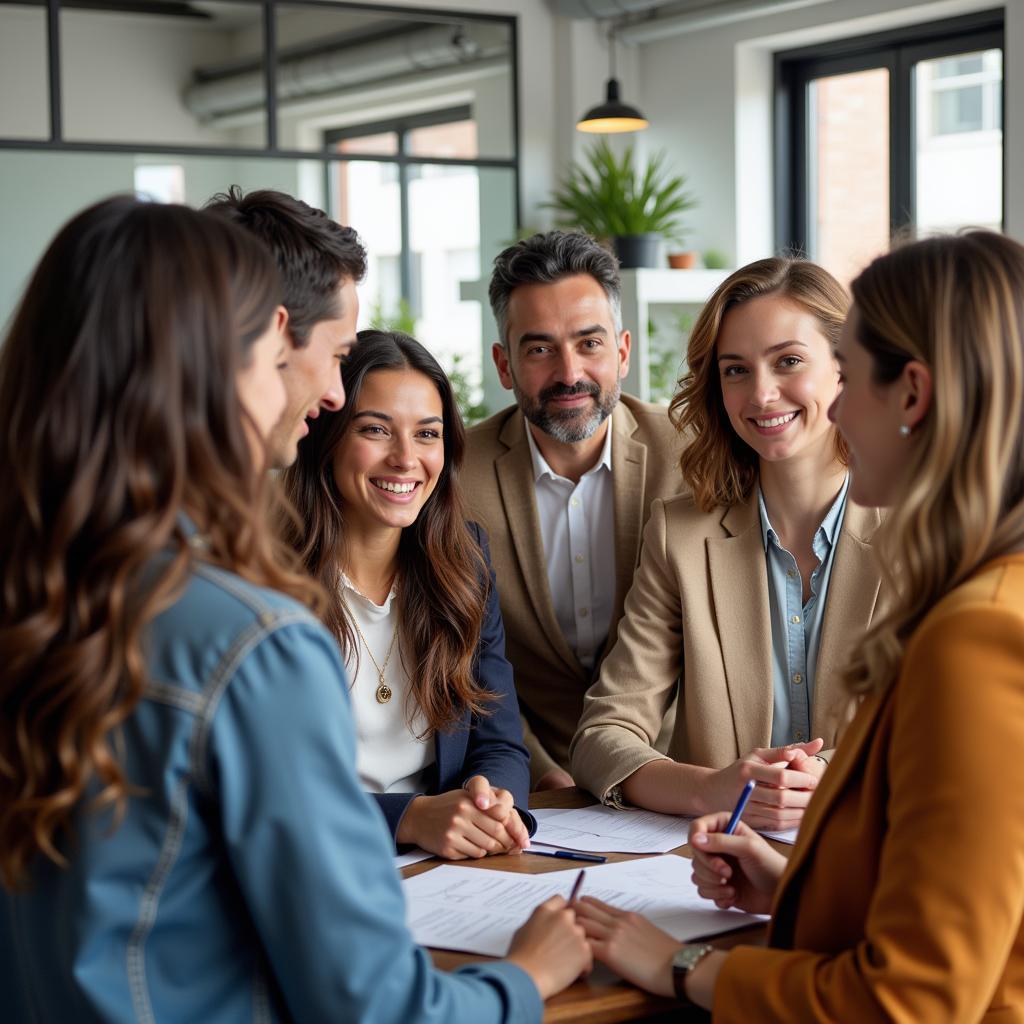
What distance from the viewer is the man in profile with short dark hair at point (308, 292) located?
206 centimetres

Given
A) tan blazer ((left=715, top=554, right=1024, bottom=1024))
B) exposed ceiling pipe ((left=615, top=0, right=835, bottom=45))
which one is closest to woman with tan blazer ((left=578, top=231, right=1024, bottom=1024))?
tan blazer ((left=715, top=554, right=1024, bottom=1024))

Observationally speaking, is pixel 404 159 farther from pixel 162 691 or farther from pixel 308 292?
pixel 162 691

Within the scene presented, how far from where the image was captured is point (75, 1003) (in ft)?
3.87

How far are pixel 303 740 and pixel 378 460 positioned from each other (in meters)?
1.29

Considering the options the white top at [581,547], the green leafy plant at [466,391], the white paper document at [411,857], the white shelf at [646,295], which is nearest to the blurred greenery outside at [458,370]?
the green leafy plant at [466,391]

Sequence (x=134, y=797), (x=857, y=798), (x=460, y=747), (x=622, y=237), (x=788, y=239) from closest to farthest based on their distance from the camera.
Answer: (x=134, y=797), (x=857, y=798), (x=460, y=747), (x=622, y=237), (x=788, y=239)

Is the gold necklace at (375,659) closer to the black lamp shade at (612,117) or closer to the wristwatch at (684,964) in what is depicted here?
the wristwatch at (684,964)

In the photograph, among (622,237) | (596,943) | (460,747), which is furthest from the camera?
(622,237)

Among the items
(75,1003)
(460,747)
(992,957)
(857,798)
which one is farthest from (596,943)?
(460,747)

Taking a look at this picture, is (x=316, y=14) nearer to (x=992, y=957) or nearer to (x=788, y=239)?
(x=788, y=239)

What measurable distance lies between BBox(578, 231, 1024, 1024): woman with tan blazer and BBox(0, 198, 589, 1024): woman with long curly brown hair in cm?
43

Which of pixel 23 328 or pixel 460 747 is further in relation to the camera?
pixel 460 747

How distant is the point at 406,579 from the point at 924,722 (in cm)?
133

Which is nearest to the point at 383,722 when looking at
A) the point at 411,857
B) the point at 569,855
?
the point at 411,857
